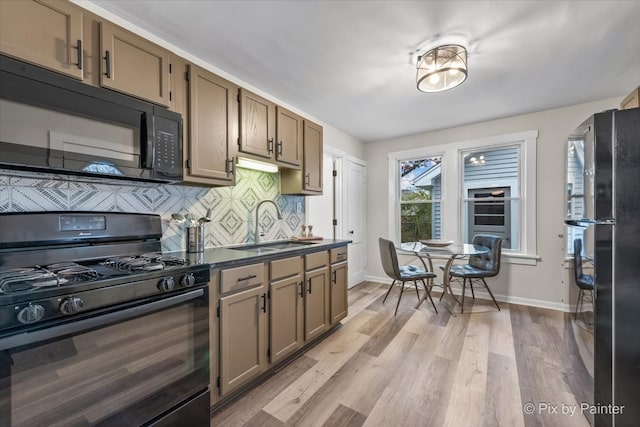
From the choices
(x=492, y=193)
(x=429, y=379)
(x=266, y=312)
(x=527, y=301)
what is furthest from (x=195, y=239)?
(x=527, y=301)

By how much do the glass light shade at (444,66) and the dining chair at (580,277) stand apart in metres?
1.49

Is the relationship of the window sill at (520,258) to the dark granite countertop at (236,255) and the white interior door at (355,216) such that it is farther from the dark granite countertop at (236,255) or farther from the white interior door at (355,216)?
the dark granite countertop at (236,255)

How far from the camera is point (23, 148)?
1.19 metres

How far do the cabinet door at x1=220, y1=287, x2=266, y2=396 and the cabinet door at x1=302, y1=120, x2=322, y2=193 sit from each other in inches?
54.3

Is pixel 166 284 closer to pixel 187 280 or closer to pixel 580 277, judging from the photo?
pixel 187 280

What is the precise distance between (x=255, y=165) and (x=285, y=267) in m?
1.05

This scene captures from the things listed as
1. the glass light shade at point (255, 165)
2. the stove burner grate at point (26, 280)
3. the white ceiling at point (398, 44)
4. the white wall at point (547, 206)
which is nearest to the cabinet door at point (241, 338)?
the stove burner grate at point (26, 280)

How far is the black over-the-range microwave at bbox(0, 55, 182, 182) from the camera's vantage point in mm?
1172

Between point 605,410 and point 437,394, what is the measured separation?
843 millimetres

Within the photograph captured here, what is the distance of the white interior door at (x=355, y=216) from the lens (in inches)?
174

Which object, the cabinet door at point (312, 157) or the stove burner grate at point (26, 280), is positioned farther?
the cabinet door at point (312, 157)

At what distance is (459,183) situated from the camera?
4082 mm

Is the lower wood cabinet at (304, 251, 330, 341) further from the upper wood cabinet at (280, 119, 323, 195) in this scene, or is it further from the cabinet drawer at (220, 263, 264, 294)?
the upper wood cabinet at (280, 119, 323, 195)

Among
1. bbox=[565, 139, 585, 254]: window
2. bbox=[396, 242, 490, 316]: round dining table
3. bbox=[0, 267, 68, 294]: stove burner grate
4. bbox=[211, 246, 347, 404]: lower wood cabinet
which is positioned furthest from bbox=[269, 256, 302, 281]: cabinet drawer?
bbox=[565, 139, 585, 254]: window
